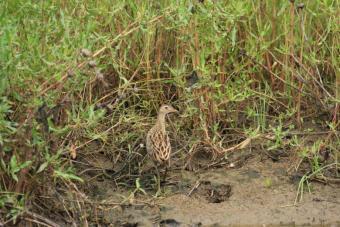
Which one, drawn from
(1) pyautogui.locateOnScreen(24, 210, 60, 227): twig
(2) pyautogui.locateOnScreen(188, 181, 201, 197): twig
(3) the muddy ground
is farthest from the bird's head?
(1) pyautogui.locateOnScreen(24, 210, 60, 227): twig

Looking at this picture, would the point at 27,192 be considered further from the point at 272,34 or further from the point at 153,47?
the point at 272,34

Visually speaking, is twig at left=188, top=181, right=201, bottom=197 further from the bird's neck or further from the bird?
the bird's neck

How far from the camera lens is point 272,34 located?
8.42 m

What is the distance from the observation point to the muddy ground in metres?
7.34

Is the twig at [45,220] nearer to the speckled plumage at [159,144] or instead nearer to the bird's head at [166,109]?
the speckled plumage at [159,144]

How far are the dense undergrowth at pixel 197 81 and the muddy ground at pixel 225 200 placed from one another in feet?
0.58

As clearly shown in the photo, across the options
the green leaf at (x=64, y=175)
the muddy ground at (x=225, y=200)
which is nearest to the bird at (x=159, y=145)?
the muddy ground at (x=225, y=200)

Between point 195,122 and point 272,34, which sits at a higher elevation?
point 272,34

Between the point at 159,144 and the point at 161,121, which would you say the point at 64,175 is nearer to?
the point at 159,144

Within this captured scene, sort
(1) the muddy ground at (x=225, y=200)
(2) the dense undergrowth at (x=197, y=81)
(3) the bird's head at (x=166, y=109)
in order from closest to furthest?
1. (2) the dense undergrowth at (x=197, y=81)
2. (1) the muddy ground at (x=225, y=200)
3. (3) the bird's head at (x=166, y=109)

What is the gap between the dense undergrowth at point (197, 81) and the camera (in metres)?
6.84

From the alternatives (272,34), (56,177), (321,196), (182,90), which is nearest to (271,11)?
(272,34)

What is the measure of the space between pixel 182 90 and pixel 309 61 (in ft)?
3.81

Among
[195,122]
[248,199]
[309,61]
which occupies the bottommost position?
[248,199]
